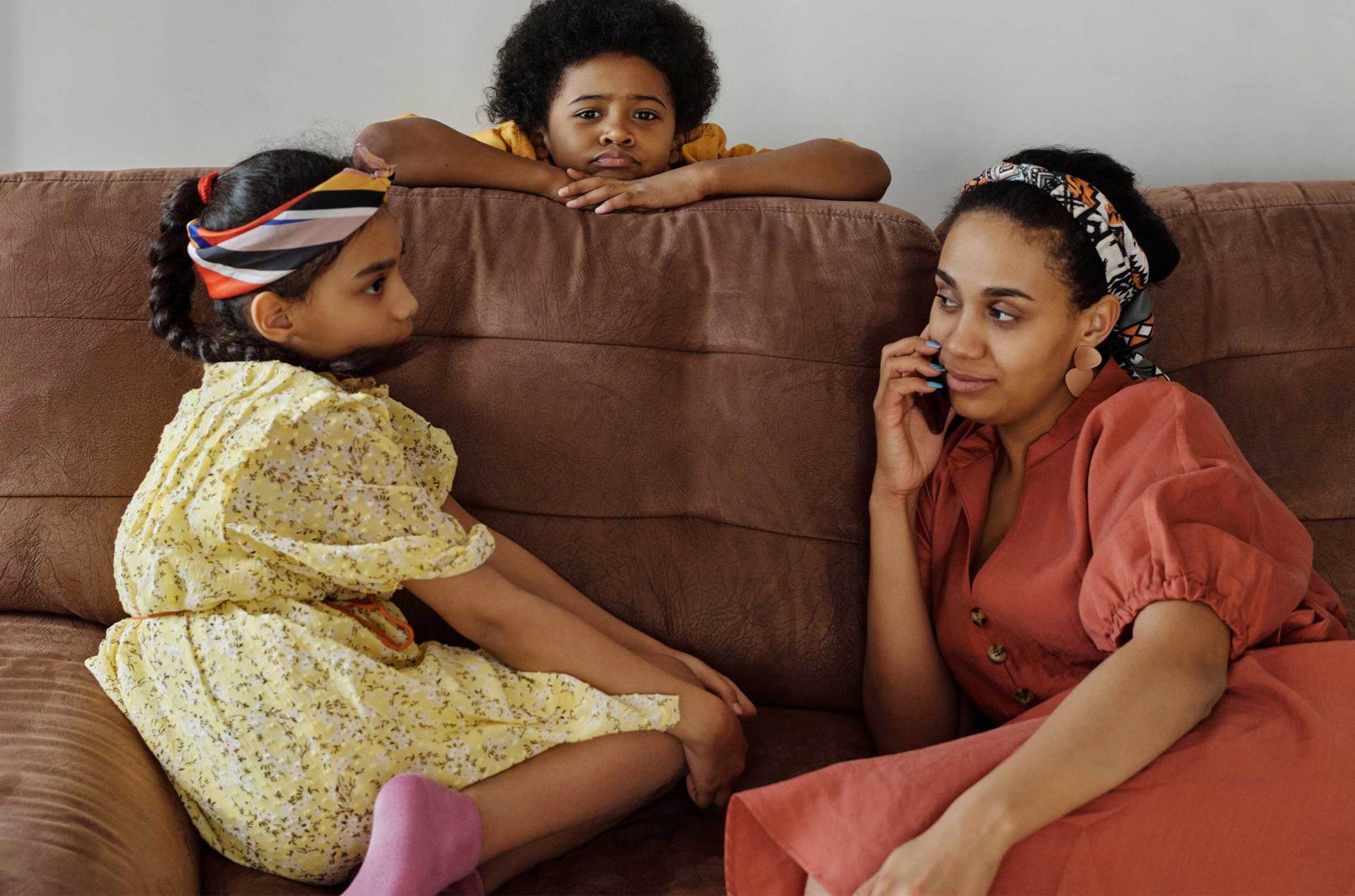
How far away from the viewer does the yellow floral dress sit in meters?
1.24

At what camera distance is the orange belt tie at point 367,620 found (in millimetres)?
1346

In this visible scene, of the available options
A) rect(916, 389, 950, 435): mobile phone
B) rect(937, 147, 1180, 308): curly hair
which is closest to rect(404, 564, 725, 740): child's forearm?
rect(916, 389, 950, 435): mobile phone

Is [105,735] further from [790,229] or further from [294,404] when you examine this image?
[790,229]

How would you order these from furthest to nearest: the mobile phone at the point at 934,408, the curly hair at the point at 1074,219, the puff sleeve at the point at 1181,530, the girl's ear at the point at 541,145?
the girl's ear at the point at 541,145, the mobile phone at the point at 934,408, the curly hair at the point at 1074,219, the puff sleeve at the point at 1181,530

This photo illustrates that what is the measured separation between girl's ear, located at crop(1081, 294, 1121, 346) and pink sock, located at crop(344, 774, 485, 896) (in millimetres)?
943

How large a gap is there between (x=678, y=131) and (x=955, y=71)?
52cm

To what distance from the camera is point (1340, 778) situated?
111 centimetres

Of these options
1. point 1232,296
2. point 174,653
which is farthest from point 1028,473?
point 174,653

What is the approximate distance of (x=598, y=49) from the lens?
193 centimetres

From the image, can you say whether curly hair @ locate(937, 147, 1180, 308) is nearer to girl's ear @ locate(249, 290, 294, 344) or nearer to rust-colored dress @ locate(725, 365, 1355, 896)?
rust-colored dress @ locate(725, 365, 1355, 896)

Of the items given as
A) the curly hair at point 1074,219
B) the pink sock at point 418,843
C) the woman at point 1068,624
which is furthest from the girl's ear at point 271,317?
the curly hair at point 1074,219

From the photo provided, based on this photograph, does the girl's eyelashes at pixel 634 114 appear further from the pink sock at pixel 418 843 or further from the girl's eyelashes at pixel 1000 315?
the pink sock at pixel 418 843

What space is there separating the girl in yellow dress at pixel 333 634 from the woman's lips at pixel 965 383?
51 centimetres

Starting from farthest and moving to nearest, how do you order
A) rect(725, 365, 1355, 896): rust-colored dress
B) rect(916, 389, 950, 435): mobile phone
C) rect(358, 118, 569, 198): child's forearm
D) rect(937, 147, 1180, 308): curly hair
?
rect(358, 118, 569, 198): child's forearm → rect(916, 389, 950, 435): mobile phone → rect(937, 147, 1180, 308): curly hair → rect(725, 365, 1355, 896): rust-colored dress
